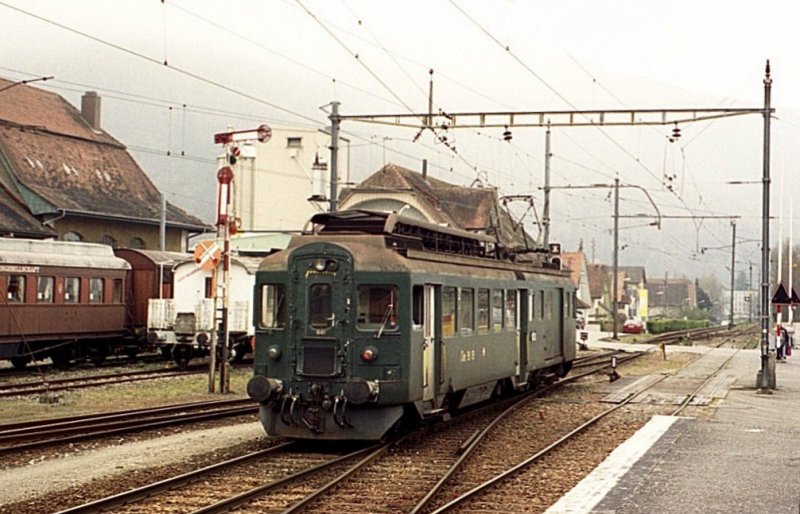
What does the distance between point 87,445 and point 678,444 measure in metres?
8.23

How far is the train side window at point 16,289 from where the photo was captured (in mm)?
26672

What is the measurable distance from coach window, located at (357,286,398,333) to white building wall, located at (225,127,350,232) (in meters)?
47.1

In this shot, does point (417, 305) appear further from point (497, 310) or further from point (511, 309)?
point (511, 309)

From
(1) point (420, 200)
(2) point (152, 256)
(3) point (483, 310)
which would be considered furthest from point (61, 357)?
(1) point (420, 200)

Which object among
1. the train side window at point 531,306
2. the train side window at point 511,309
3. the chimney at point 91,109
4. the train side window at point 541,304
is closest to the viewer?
the train side window at point 511,309

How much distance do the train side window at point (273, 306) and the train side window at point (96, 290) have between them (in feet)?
54.6

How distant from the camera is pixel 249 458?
43.5ft

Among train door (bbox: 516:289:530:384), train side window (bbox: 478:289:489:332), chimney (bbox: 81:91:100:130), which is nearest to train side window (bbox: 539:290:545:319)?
train door (bbox: 516:289:530:384)

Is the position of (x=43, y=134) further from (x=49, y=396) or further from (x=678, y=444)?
(x=678, y=444)

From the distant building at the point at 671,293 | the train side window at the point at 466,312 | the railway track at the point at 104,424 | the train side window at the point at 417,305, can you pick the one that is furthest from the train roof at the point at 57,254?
the distant building at the point at 671,293

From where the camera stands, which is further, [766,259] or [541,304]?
[766,259]

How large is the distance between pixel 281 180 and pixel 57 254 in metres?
34.2

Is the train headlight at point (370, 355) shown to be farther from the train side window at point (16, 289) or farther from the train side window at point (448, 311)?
the train side window at point (16, 289)

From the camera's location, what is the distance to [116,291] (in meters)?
31.4
